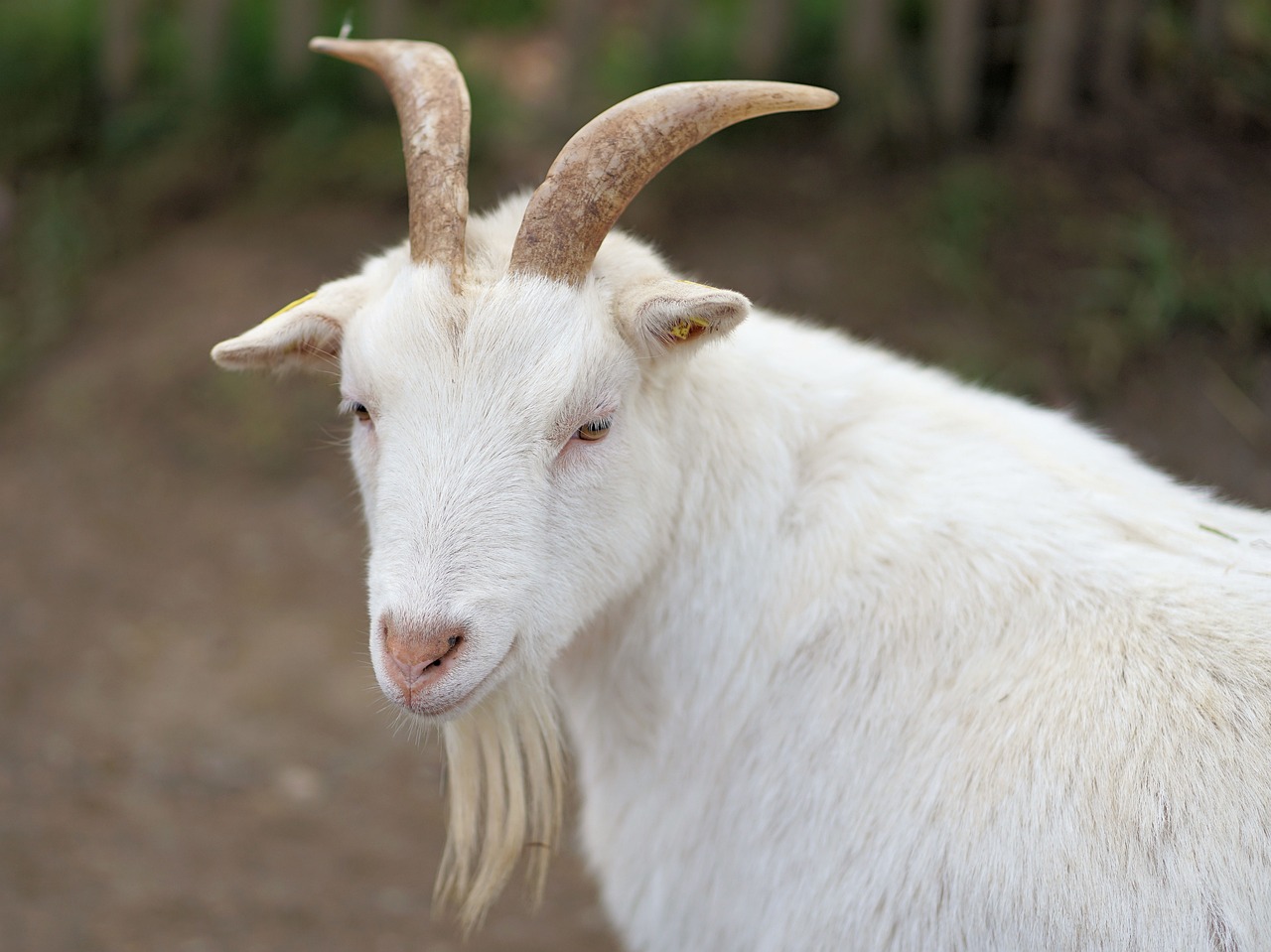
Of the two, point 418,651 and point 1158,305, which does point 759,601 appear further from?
point 1158,305

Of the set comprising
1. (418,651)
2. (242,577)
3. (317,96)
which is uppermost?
(317,96)

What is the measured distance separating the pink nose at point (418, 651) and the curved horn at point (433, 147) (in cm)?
69

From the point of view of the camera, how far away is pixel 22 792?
4266 mm

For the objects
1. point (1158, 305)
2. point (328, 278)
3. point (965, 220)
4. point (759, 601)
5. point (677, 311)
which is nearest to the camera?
point (677, 311)

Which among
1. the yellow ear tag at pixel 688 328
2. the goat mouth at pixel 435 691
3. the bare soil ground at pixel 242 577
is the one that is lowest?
the bare soil ground at pixel 242 577

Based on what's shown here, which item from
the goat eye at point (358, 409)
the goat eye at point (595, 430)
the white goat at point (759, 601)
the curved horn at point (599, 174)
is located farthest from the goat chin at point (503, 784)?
the curved horn at point (599, 174)

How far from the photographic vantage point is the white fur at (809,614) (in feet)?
6.87

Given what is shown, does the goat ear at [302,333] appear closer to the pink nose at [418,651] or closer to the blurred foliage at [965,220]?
the pink nose at [418,651]

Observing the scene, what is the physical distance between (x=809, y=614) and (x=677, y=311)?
0.73 m

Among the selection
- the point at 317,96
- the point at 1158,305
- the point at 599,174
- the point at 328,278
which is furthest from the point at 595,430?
the point at 317,96

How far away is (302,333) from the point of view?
8.06 feet

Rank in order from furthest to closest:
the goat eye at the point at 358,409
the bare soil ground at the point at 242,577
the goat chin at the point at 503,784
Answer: the bare soil ground at the point at 242,577, the goat chin at the point at 503,784, the goat eye at the point at 358,409

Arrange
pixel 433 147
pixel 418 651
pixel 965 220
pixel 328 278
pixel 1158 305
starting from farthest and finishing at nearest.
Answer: pixel 328 278 < pixel 965 220 < pixel 1158 305 < pixel 433 147 < pixel 418 651

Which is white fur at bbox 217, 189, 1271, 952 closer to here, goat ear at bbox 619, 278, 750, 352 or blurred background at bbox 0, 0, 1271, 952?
goat ear at bbox 619, 278, 750, 352
